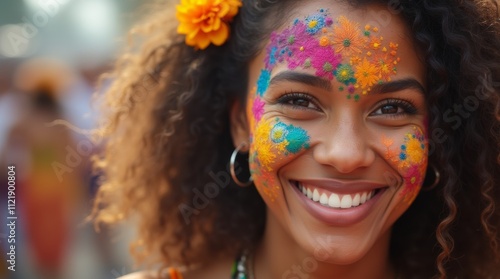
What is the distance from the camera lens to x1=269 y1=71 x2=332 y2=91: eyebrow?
90.0 inches

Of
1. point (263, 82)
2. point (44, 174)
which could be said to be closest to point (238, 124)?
point (263, 82)

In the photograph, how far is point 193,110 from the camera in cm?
283

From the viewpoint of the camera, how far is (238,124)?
106 inches

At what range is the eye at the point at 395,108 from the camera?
7.61ft

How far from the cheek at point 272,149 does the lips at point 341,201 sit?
0.40 ft

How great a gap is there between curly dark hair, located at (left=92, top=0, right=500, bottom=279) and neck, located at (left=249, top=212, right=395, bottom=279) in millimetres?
142

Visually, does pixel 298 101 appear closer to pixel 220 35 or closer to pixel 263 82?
pixel 263 82

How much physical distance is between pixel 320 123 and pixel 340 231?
1.26 feet

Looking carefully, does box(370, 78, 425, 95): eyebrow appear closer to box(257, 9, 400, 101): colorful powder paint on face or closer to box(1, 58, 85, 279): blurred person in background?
box(257, 9, 400, 101): colorful powder paint on face

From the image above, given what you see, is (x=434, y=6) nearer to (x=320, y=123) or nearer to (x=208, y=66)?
(x=320, y=123)

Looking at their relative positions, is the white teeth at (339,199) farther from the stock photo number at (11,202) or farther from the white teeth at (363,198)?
the stock photo number at (11,202)

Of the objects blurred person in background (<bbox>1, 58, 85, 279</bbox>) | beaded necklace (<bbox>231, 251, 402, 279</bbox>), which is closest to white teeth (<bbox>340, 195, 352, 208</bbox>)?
beaded necklace (<bbox>231, 251, 402, 279</bbox>)

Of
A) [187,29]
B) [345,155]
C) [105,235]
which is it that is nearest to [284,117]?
[345,155]

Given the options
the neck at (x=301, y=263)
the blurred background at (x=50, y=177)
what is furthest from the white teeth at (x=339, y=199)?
the blurred background at (x=50, y=177)
